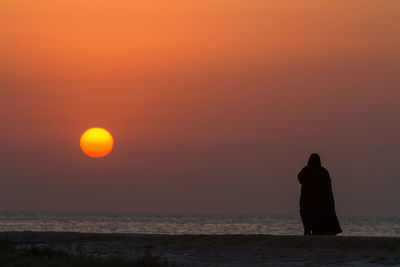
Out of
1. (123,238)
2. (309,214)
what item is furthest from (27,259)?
(309,214)

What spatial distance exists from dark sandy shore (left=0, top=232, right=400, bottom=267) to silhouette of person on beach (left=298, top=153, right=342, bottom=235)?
13.2ft

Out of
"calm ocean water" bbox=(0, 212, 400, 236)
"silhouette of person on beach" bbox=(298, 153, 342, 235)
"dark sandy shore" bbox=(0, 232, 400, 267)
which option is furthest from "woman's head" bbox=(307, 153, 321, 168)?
"calm ocean water" bbox=(0, 212, 400, 236)

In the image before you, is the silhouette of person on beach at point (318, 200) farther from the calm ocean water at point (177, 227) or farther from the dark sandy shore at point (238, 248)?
the calm ocean water at point (177, 227)

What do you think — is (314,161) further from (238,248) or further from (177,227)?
(177,227)

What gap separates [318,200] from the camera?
2922 centimetres

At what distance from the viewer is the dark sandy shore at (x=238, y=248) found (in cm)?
2147

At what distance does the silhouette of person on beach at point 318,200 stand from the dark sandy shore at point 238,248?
4024 mm

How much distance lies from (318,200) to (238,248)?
18.8 feet

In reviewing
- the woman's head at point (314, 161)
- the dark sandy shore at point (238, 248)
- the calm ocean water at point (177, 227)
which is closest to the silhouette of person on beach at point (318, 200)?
the woman's head at point (314, 161)

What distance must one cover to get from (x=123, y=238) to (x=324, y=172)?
6361mm

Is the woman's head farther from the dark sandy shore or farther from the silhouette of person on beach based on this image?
the dark sandy shore

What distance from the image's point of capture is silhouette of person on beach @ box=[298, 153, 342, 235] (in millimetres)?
29000

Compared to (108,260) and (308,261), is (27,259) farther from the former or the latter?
(308,261)

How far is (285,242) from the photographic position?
24.4 metres
